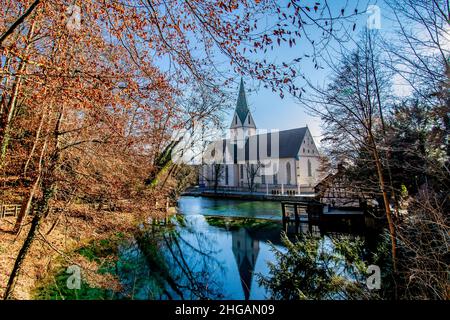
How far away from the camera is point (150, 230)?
42.2 feet

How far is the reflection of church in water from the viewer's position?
771 centimetres

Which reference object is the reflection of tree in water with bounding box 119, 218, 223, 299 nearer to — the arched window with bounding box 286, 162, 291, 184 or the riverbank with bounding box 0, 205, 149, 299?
the riverbank with bounding box 0, 205, 149, 299

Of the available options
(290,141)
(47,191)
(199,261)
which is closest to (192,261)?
(199,261)

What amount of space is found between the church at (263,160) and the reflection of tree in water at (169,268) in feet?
62.0

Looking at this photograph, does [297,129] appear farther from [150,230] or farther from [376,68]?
[376,68]

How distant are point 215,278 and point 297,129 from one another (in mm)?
34622

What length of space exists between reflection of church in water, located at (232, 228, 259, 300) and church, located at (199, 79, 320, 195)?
17876 millimetres

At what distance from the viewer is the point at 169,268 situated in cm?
863

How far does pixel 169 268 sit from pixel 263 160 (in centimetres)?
3176

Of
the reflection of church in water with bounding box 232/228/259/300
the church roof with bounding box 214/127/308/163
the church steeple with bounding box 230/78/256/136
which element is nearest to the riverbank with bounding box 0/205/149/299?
the reflection of church in water with bounding box 232/228/259/300

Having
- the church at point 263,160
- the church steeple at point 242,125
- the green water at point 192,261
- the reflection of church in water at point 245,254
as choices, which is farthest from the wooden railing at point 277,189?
the reflection of church in water at point 245,254

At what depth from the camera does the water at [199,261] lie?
695 cm

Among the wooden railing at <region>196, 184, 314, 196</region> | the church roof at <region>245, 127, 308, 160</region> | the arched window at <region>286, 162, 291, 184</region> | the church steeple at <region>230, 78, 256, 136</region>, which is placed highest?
the church steeple at <region>230, 78, 256, 136</region>
